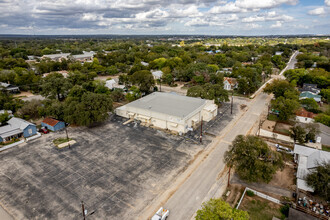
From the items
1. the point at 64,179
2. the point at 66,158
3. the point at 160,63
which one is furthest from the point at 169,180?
the point at 160,63

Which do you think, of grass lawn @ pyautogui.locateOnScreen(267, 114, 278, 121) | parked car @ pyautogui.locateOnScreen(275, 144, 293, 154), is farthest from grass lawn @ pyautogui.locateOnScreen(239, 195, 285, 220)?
grass lawn @ pyautogui.locateOnScreen(267, 114, 278, 121)

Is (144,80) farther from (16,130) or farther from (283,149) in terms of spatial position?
(283,149)

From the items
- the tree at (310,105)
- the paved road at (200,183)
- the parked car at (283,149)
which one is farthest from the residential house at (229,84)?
the parked car at (283,149)

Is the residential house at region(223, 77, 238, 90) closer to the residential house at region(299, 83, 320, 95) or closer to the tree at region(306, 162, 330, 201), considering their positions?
the residential house at region(299, 83, 320, 95)

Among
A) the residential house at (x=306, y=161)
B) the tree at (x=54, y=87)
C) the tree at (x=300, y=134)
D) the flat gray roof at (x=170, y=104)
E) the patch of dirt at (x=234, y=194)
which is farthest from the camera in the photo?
the tree at (x=54, y=87)

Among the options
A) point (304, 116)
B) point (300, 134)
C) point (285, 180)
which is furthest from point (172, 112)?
point (304, 116)

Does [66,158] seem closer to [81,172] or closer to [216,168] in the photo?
[81,172]

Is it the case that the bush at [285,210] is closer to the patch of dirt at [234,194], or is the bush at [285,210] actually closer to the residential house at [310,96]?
the patch of dirt at [234,194]
